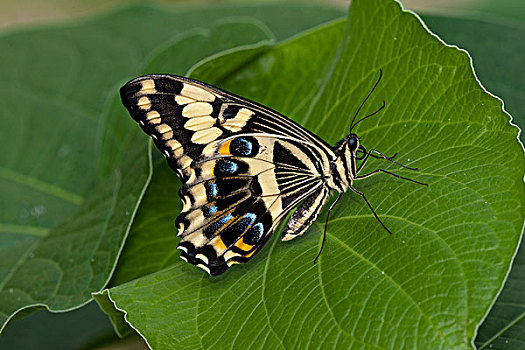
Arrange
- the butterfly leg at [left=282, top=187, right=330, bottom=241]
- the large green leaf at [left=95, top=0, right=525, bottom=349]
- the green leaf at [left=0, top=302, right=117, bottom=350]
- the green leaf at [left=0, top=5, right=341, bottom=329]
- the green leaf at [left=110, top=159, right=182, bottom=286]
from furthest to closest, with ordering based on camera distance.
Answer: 1. the green leaf at [left=0, top=302, right=117, bottom=350]
2. the green leaf at [left=110, top=159, right=182, bottom=286]
3. the green leaf at [left=0, top=5, right=341, bottom=329]
4. the butterfly leg at [left=282, top=187, right=330, bottom=241]
5. the large green leaf at [left=95, top=0, right=525, bottom=349]

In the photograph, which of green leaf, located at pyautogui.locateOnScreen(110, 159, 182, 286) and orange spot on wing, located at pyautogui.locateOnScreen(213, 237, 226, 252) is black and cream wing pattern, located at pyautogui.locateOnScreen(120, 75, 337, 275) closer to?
orange spot on wing, located at pyautogui.locateOnScreen(213, 237, 226, 252)

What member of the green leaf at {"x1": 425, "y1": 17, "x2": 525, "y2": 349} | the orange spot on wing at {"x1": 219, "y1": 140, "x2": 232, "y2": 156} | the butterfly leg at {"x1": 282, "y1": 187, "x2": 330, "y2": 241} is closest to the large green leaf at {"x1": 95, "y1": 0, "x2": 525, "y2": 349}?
the butterfly leg at {"x1": 282, "y1": 187, "x2": 330, "y2": 241}

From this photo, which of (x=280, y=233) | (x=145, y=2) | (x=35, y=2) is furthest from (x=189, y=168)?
(x=35, y=2)

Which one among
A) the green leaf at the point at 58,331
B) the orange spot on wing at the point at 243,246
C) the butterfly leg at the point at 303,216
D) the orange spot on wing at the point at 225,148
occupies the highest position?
the orange spot on wing at the point at 225,148

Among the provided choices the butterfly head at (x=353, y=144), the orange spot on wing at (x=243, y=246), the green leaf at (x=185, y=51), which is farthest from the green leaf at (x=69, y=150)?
the butterfly head at (x=353, y=144)

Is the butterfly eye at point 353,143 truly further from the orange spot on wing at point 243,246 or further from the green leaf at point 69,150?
the green leaf at point 69,150

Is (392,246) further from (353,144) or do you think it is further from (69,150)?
(69,150)

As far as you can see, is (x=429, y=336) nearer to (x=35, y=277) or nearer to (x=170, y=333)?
(x=170, y=333)
